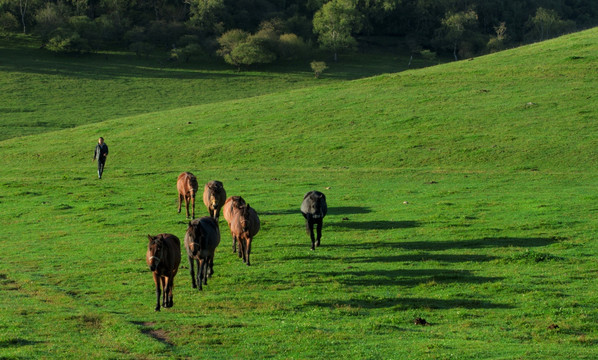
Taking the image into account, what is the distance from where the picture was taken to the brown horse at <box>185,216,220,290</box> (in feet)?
55.9

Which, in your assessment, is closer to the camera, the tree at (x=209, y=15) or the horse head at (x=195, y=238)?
the horse head at (x=195, y=238)

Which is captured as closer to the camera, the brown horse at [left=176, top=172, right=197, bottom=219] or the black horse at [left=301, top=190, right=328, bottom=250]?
the black horse at [left=301, top=190, right=328, bottom=250]

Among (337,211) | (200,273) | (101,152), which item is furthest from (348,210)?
(101,152)

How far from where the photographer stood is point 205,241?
17328mm

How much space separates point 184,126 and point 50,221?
76.6ft

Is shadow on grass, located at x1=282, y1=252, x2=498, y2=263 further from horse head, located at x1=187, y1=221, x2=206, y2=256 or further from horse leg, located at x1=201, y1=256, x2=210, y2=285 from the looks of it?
horse head, located at x1=187, y1=221, x2=206, y2=256

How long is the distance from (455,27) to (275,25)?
98.9ft

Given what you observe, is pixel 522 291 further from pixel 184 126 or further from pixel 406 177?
pixel 184 126

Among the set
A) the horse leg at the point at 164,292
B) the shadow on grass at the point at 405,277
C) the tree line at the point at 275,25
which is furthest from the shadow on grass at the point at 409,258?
the tree line at the point at 275,25

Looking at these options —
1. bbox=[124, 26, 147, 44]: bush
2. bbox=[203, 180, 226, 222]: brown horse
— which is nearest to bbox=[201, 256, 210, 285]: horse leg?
bbox=[203, 180, 226, 222]: brown horse

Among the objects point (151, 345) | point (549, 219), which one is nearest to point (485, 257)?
point (549, 219)

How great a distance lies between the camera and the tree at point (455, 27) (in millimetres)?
112006

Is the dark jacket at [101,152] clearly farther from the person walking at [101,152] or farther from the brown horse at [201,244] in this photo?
the brown horse at [201,244]

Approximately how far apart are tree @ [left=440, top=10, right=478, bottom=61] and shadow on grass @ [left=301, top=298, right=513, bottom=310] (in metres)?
98.9
